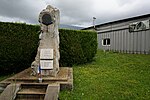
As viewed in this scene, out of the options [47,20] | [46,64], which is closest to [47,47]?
[46,64]

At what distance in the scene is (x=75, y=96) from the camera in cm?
683

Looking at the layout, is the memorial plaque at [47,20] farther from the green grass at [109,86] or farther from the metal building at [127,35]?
the metal building at [127,35]

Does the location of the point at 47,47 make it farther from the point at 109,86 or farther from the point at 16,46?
the point at 109,86

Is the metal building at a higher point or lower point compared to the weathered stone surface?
higher

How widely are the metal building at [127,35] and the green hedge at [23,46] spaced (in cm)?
955

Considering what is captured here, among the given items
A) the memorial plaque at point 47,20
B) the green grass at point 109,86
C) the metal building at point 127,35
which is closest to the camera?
the green grass at point 109,86

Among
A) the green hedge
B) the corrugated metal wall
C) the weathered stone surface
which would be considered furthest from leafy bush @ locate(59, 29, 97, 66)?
the corrugated metal wall

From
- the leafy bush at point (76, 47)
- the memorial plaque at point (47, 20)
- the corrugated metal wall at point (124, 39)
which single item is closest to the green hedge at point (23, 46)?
the leafy bush at point (76, 47)

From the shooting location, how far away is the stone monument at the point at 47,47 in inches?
335

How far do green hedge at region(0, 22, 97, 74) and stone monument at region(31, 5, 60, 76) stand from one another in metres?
2.11

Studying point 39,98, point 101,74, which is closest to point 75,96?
point 39,98

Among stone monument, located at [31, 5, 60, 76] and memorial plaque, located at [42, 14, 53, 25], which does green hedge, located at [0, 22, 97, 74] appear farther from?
memorial plaque, located at [42, 14, 53, 25]

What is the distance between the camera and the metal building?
20.0m

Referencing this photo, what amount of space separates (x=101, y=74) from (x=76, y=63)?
289 cm
